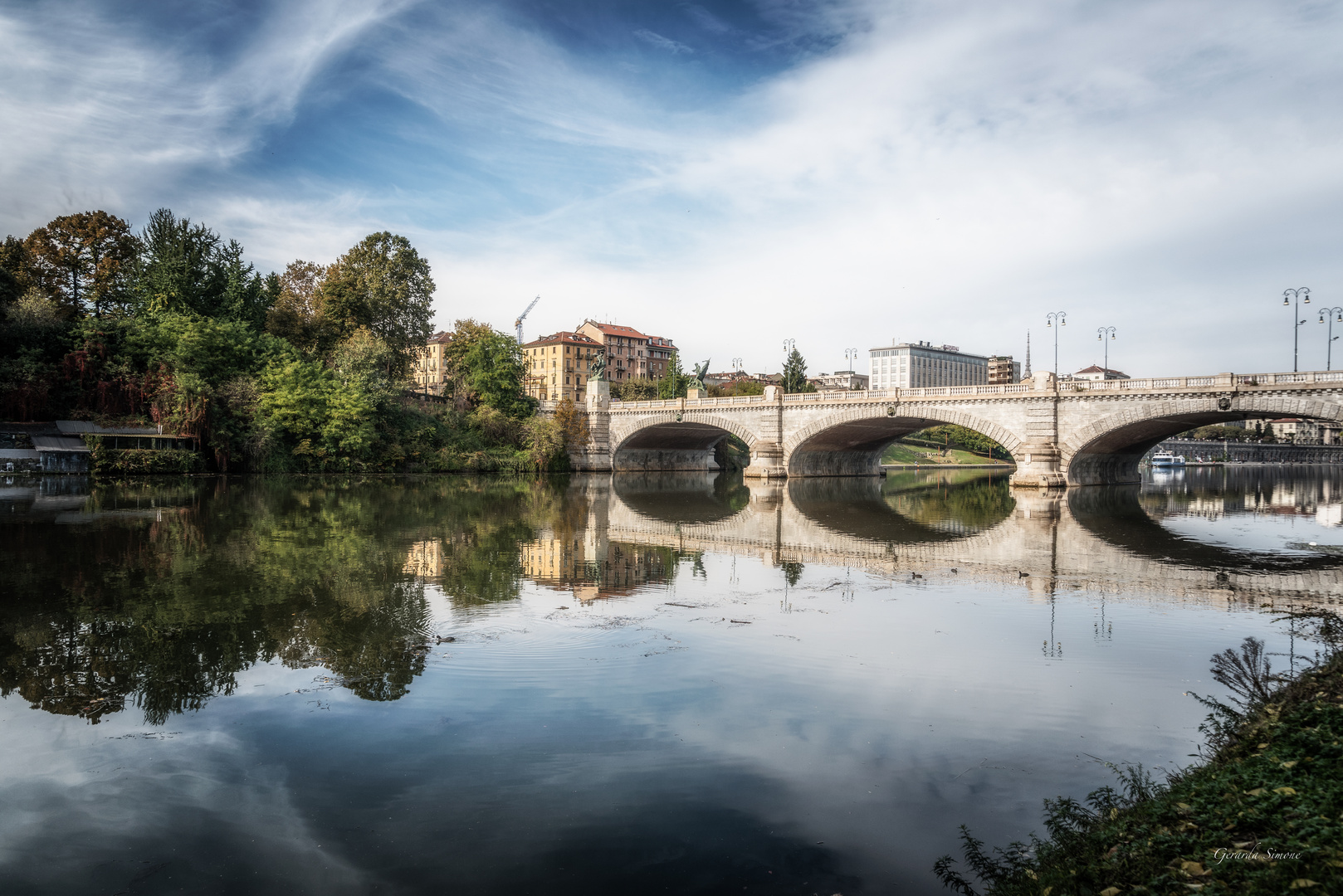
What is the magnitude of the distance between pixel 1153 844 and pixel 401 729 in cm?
630

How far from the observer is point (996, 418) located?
1853 inches

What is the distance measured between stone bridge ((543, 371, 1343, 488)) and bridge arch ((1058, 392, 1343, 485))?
0.06 metres

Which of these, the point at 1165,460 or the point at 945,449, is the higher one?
the point at 945,449

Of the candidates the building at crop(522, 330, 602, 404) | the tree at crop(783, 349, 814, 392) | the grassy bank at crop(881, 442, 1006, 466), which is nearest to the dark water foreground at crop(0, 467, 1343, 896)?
the tree at crop(783, 349, 814, 392)

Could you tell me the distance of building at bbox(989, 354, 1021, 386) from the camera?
182 m

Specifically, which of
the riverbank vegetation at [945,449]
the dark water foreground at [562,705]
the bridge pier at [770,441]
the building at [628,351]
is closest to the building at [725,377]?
the building at [628,351]

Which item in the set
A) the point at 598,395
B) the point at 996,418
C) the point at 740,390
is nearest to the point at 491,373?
the point at 598,395

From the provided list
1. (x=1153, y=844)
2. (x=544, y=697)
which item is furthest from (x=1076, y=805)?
(x=544, y=697)

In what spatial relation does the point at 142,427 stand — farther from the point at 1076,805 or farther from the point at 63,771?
the point at 1076,805

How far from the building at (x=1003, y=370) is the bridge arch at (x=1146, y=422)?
135752 millimetres

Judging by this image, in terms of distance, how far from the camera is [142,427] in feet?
148

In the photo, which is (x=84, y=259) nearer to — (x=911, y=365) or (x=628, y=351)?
(x=628, y=351)

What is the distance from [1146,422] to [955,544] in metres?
26.2

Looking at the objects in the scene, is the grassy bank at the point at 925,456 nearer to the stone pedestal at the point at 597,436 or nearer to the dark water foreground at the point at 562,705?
the stone pedestal at the point at 597,436
